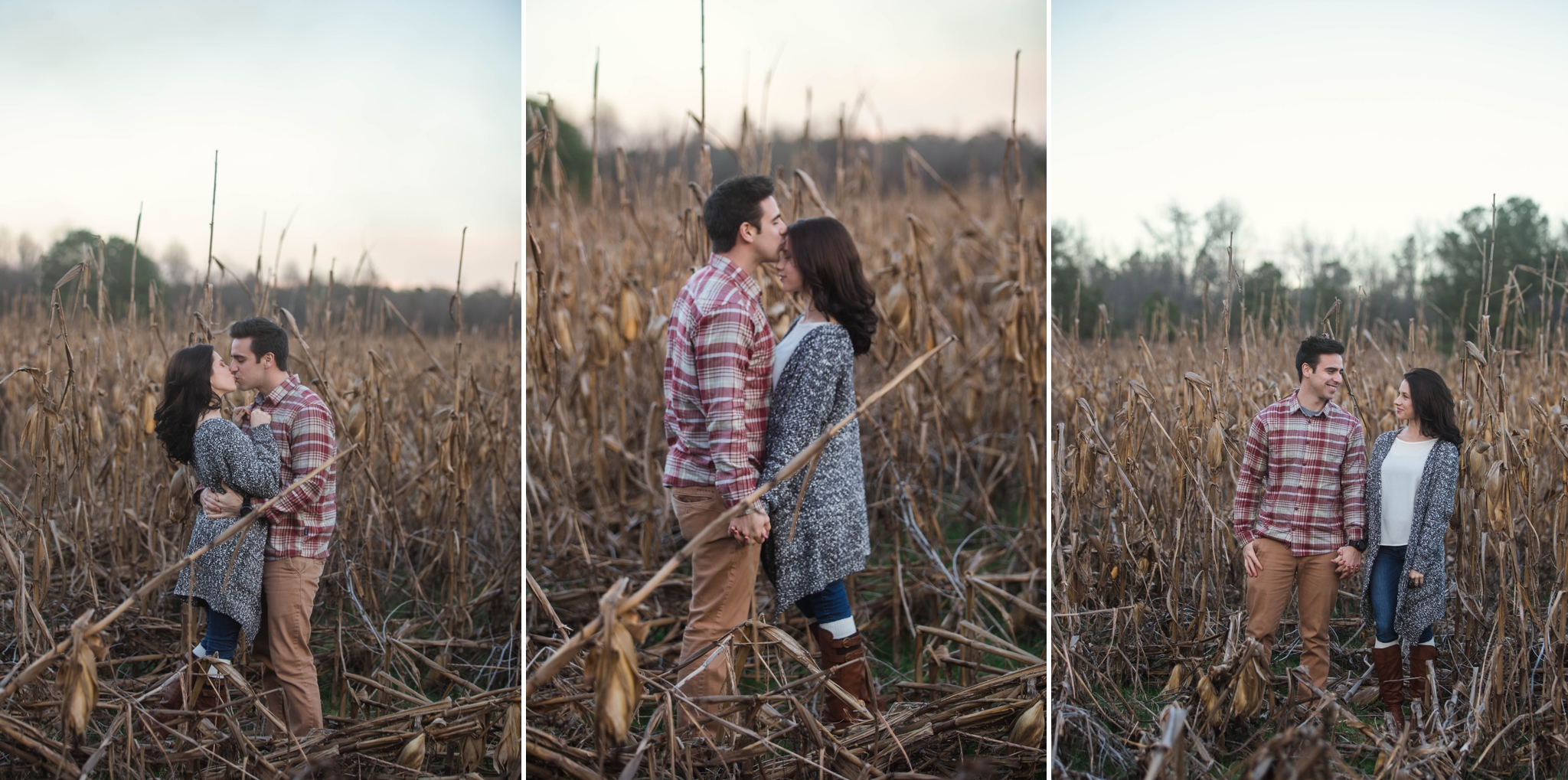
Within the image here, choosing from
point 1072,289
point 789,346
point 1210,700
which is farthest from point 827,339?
point 1210,700

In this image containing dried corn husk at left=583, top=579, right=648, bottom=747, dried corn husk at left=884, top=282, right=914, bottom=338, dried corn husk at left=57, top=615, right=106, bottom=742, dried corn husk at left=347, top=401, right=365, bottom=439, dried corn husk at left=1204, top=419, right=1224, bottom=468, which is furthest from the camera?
dried corn husk at left=884, top=282, right=914, bottom=338

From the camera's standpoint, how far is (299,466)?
216 centimetres

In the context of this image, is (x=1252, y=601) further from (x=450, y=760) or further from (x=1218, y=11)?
(x=450, y=760)

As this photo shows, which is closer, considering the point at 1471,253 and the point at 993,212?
the point at 1471,253

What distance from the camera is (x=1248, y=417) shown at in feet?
7.11

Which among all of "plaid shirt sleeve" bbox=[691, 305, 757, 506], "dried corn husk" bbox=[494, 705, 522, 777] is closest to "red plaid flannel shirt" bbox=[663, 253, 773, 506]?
"plaid shirt sleeve" bbox=[691, 305, 757, 506]

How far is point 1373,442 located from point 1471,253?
1.67 feet

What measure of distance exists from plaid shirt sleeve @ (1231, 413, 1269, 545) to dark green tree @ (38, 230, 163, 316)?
250cm

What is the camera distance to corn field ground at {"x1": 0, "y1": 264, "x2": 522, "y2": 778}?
219cm

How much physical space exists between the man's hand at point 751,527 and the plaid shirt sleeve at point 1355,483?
4.10 feet

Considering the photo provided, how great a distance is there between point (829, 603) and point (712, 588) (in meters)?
0.29

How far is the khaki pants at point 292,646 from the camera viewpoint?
218 centimetres

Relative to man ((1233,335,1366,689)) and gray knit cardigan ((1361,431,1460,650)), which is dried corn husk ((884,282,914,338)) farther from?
gray knit cardigan ((1361,431,1460,650))

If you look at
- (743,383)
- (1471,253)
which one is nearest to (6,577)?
(743,383)
